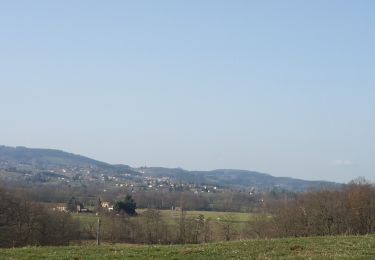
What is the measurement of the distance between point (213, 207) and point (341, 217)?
88.6 m

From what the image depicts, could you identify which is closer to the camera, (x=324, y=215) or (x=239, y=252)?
(x=239, y=252)

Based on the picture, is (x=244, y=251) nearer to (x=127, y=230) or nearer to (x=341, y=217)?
(x=341, y=217)

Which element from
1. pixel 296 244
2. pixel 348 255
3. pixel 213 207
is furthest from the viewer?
pixel 213 207

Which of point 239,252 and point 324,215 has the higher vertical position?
point 324,215

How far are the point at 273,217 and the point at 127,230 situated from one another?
19.5 metres

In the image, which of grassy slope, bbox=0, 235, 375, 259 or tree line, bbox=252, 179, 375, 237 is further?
tree line, bbox=252, 179, 375, 237

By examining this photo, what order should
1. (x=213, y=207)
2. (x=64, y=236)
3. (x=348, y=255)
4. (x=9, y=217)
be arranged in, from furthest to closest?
1. (x=213, y=207)
2. (x=64, y=236)
3. (x=9, y=217)
4. (x=348, y=255)

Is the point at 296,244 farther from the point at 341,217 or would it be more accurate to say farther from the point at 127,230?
the point at 127,230

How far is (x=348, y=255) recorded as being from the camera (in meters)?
17.9

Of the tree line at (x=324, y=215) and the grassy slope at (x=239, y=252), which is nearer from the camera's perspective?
the grassy slope at (x=239, y=252)

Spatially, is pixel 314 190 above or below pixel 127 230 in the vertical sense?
above

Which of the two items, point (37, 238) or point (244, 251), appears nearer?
point (244, 251)

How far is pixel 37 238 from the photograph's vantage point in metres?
56.9

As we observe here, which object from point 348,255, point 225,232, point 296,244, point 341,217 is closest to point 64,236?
point 225,232
